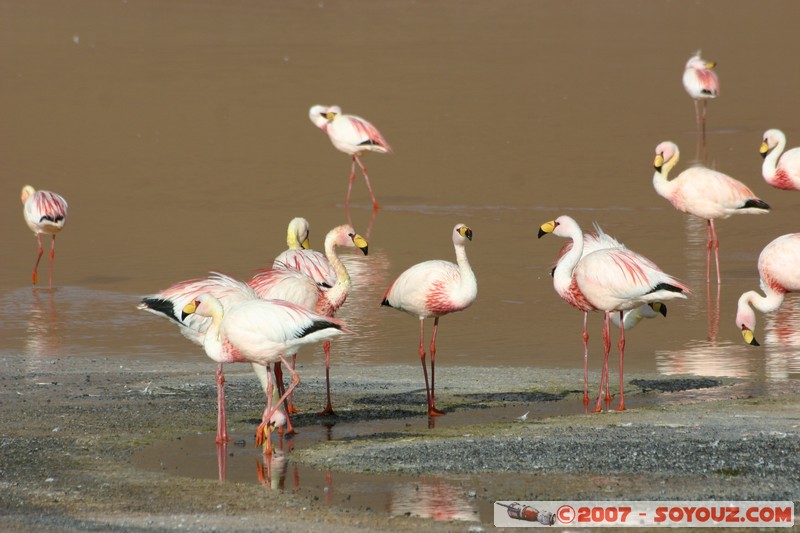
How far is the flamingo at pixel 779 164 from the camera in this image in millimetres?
14789

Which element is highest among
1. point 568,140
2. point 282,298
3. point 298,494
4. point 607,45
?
point 607,45

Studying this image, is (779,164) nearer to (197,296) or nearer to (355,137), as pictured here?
(355,137)

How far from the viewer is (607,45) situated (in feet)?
102

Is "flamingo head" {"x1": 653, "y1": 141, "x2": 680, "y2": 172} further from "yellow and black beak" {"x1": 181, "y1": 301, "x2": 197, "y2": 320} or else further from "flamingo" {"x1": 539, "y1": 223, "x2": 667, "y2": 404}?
"yellow and black beak" {"x1": 181, "y1": 301, "x2": 197, "y2": 320}

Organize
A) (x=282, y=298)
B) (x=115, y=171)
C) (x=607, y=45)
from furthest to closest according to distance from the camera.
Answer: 1. (x=607, y=45)
2. (x=115, y=171)
3. (x=282, y=298)

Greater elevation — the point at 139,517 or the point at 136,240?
the point at 136,240

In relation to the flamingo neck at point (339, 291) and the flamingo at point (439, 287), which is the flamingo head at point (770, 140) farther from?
the flamingo neck at point (339, 291)

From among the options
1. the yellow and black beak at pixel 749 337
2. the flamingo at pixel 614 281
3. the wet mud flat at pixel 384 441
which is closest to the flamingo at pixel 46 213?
the wet mud flat at pixel 384 441

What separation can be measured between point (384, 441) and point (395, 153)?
1394 centimetres

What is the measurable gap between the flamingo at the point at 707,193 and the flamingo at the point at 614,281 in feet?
14.2

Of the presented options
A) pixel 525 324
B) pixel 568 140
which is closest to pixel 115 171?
pixel 568 140

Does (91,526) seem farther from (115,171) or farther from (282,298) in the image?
(115,171)

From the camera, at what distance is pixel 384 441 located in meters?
7.65

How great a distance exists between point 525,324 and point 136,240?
592 cm
